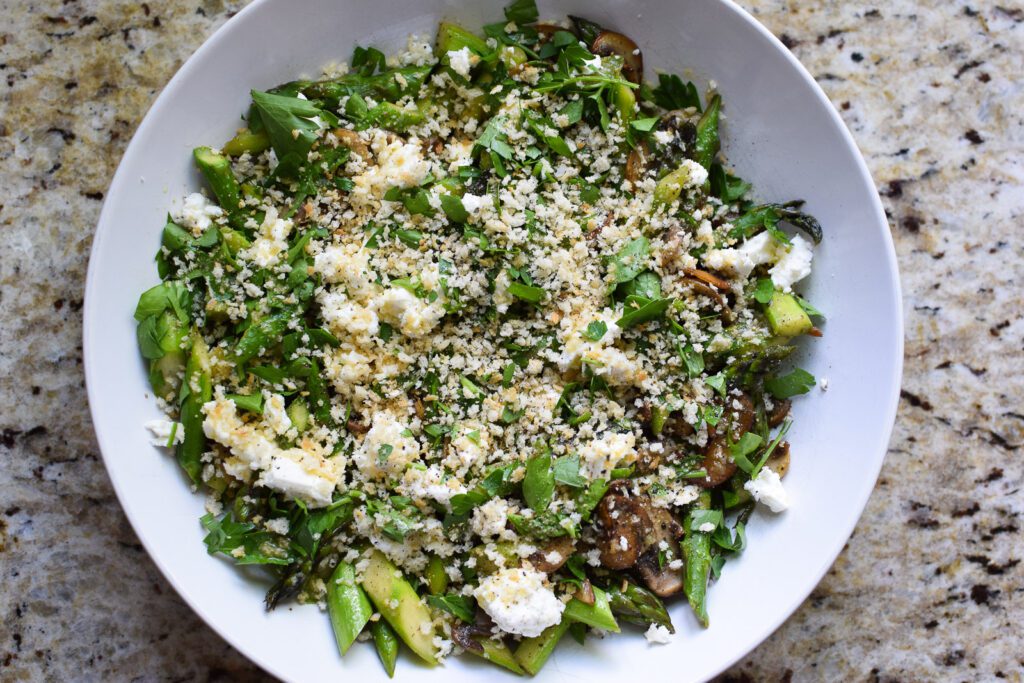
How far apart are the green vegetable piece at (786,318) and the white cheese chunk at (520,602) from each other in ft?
2.67

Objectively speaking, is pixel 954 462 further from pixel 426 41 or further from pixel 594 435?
pixel 426 41

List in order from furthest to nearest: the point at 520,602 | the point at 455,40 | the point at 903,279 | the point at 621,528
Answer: the point at 903,279, the point at 455,40, the point at 621,528, the point at 520,602

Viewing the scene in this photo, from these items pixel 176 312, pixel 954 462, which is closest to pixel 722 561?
pixel 954 462

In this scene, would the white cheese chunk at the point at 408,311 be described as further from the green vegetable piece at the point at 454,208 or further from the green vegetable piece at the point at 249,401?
the green vegetable piece at the point at 249,401

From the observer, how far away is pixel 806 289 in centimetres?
193

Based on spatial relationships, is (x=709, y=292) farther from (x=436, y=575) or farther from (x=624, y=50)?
(x=436, y=575)

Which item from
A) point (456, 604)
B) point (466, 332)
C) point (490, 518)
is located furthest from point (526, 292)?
point (456, 604)

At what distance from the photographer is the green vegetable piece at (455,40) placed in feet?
6.15

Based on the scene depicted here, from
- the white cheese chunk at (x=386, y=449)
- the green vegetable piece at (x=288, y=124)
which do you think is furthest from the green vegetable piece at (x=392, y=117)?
the white cheese chunk at (x=386, y=449)

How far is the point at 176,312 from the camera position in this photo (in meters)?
1.79

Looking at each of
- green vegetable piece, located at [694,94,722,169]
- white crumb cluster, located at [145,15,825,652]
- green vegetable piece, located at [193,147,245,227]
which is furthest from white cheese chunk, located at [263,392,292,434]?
green vegetable piece, located at [694,94,722,169]

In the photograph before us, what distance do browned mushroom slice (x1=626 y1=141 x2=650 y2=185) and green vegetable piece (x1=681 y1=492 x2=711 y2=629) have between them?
794 millimetres

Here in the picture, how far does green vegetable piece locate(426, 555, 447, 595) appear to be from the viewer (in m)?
1.80

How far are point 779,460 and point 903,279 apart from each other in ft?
2.17
